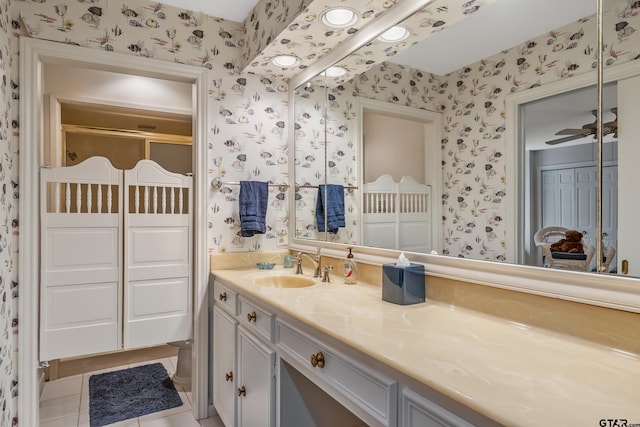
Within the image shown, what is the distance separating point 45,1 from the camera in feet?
6.22

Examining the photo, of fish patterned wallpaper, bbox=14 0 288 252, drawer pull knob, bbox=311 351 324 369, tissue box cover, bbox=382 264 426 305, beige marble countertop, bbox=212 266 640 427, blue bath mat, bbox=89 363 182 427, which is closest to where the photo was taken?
beige marble countertop, bbox=212 266 640 427

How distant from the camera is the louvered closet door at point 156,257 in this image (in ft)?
7.05

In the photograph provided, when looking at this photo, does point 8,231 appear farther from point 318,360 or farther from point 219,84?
point 318,360

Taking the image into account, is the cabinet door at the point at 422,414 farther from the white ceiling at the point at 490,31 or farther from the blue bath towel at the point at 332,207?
the blue bath towel at the point at 332,207

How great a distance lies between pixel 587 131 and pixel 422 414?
87cm

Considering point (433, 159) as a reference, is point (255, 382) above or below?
below

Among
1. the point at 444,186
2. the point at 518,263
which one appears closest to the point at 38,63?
the point at 444,186

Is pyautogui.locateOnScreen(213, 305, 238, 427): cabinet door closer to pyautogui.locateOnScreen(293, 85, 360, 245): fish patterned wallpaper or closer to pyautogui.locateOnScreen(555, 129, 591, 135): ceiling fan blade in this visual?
pyautogui.locateOnScreen(293, 85, 360, 245): fish patterned wallpaper

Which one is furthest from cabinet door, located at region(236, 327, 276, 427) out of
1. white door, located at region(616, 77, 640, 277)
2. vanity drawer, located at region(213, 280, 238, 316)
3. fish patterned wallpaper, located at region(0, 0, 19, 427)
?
white door, located at region(616, 77, 640, 277)

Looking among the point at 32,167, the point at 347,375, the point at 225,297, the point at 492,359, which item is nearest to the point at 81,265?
the point at 32,167

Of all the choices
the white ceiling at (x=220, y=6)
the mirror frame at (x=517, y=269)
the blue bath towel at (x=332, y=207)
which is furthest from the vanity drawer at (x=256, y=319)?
the white ceiling at (x=220, y=6)

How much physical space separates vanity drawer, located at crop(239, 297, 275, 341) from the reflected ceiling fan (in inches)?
45.3

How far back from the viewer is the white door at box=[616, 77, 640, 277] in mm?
919

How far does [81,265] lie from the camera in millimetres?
2035
